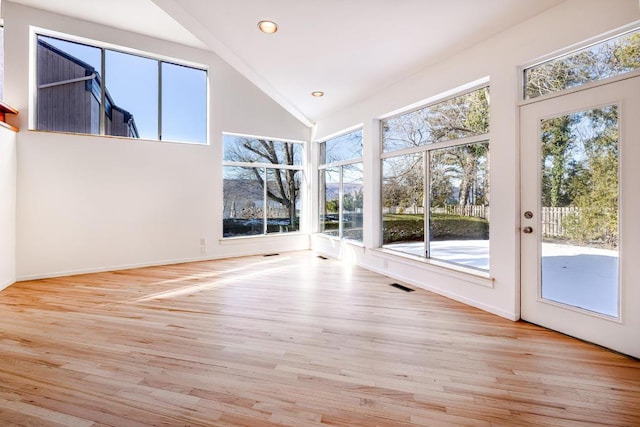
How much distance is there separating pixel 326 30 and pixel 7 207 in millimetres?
4595

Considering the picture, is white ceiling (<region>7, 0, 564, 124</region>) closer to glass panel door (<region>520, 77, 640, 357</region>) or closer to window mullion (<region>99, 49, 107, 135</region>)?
window mullion (<region>99, 49, 107, 135</region>)

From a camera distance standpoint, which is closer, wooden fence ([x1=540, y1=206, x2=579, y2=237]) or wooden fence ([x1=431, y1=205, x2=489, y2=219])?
wooden fence ([x1=540, y1=206, x2=579, y2=237])

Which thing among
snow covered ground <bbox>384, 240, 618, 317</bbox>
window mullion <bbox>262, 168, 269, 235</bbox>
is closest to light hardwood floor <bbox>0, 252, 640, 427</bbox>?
snow covered ground <bbox>384, 240, 618, 317</bbox>

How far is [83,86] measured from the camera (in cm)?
443

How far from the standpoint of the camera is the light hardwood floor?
1.51m

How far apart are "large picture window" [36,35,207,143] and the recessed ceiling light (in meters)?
2.69

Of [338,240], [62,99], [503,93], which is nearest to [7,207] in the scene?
[62,99]

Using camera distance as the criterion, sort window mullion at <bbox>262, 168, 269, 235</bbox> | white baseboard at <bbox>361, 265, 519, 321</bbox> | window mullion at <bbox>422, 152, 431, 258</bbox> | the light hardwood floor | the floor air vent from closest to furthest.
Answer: the light hardwood floor
white baseboard at <bbox>361, 265, 519, 321</bbox>
the floor air vent
window mullion at <bbox>422, 152, 431, 258</bbox>
window mullion at <bbox>262, 168, 269, 235</bbox>

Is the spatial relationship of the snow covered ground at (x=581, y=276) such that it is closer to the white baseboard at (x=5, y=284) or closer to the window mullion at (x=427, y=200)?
the window mullion at (x=427, y=200)

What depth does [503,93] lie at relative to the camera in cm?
278

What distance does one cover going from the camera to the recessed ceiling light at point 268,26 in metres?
3.08

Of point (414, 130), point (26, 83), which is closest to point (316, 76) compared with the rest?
point (414, 130)

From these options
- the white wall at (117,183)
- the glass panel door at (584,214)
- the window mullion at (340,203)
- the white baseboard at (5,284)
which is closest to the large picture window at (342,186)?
the window mullion at (340,203)

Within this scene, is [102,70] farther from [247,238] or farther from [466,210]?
[466,210]
